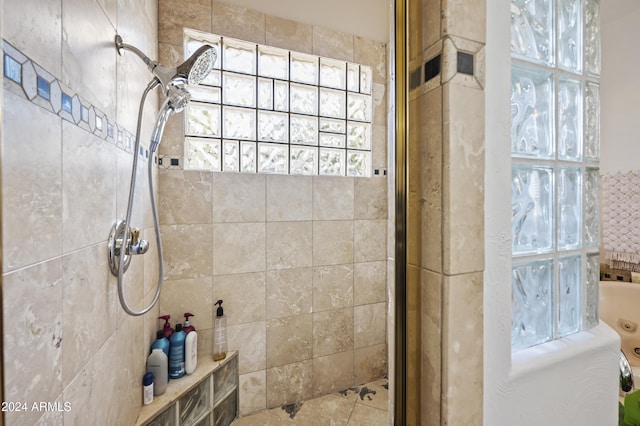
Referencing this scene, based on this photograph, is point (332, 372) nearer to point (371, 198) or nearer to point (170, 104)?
point (371, 198)

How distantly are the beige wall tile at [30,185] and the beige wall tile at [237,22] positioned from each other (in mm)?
1243

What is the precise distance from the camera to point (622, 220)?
5.30ft

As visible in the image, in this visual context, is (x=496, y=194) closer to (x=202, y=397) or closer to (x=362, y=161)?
(x=362, y=161)

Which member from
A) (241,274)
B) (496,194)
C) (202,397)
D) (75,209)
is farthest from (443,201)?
(202,397)

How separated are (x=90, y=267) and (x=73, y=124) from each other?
0.32m

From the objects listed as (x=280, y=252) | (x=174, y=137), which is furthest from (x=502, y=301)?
(x=174, y=137)

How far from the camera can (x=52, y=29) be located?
0.45 m

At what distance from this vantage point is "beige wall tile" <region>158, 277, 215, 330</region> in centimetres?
130

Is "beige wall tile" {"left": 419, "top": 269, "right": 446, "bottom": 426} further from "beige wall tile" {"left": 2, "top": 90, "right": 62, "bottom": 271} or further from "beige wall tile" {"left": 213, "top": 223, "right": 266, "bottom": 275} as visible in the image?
"beige wall tile" {"left": 213, "top": 223, "right": 266, "bottom": 275}

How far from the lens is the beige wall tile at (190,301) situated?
51.3 inches

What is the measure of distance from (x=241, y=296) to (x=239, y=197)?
57cm

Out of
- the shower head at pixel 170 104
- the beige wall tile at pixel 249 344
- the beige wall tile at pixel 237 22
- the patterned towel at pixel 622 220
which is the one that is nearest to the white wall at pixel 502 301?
the shower head at pixel 170 104

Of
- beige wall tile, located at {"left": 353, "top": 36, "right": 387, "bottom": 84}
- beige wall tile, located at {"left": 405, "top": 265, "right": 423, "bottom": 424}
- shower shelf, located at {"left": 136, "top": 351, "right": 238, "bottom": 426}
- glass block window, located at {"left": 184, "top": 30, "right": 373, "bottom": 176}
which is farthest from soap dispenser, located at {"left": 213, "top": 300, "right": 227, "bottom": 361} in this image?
beige wall tile, located at {"left": 353, "top": 36, "right": 387, "bottom": 84}

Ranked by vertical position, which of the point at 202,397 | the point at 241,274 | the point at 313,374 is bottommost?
the point at 313,374
